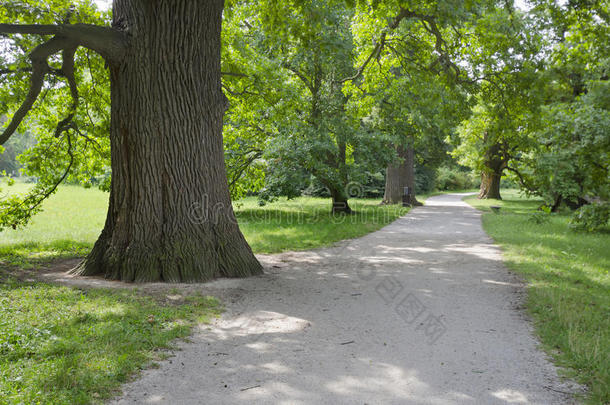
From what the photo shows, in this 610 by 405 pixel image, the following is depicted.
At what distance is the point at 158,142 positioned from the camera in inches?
269

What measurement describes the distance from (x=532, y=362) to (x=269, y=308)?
3131 mm

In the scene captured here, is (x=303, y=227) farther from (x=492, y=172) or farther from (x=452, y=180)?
(x=452, y=180)

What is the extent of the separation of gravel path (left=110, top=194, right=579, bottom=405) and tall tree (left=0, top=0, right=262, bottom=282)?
0.98 m

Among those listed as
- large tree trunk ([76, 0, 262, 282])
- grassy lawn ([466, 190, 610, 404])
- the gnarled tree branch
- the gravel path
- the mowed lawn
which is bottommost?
the gravel path

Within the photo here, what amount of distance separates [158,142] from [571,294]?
6.61 m

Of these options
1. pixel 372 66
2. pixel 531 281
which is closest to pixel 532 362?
pixel 531 281

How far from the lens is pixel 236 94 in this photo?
11.1 m

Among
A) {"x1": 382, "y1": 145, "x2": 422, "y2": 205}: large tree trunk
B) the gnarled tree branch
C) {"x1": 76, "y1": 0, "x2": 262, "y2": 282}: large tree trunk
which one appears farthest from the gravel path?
{"x1": 382, "y1": 145, "x2": 422, "y2": 205}: large tree trunk

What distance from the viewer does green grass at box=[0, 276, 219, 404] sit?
127 inches

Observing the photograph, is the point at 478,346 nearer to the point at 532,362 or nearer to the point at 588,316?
the point at 532,362

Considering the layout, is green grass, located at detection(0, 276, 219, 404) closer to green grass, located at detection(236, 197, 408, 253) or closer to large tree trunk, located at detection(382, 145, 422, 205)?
green grass, located at detection(236, 197, 408, 253)

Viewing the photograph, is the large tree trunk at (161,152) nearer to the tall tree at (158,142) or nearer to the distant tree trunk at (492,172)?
the tall tree at (158,142)

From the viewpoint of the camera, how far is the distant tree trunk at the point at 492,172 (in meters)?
31.7

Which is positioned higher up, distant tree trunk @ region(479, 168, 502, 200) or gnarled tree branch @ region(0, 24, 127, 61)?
gnarled tree branch @ region(0, 24, 127, 61)
